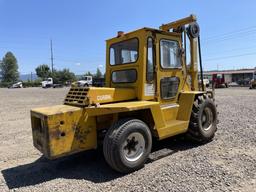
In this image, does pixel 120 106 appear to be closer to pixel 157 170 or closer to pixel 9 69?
pixel 157 170

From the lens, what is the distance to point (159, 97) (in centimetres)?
587

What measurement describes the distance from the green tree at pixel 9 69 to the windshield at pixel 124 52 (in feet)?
287

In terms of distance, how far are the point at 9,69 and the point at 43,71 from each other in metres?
11.3

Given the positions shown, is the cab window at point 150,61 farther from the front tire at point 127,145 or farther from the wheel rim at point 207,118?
the wheel rim at point 207,118

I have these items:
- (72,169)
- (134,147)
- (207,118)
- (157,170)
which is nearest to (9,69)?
(207,118)

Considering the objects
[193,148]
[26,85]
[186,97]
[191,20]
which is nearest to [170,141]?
[193,148]

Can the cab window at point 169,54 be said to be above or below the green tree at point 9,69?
below

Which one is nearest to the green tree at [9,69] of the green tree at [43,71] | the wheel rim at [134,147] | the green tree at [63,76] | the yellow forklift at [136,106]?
the green tree at [43,71]

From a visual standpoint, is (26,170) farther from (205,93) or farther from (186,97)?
(205,93)

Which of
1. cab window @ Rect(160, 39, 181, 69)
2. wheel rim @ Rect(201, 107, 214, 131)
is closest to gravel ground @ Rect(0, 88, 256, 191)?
wheel rim @ Rect(201, 107, 214, 131)

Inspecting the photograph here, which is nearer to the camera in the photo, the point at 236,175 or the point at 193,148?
the point at 236,175

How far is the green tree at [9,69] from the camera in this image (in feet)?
283

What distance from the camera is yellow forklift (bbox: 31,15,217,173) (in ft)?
15.4

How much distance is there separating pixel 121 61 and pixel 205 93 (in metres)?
2.26
